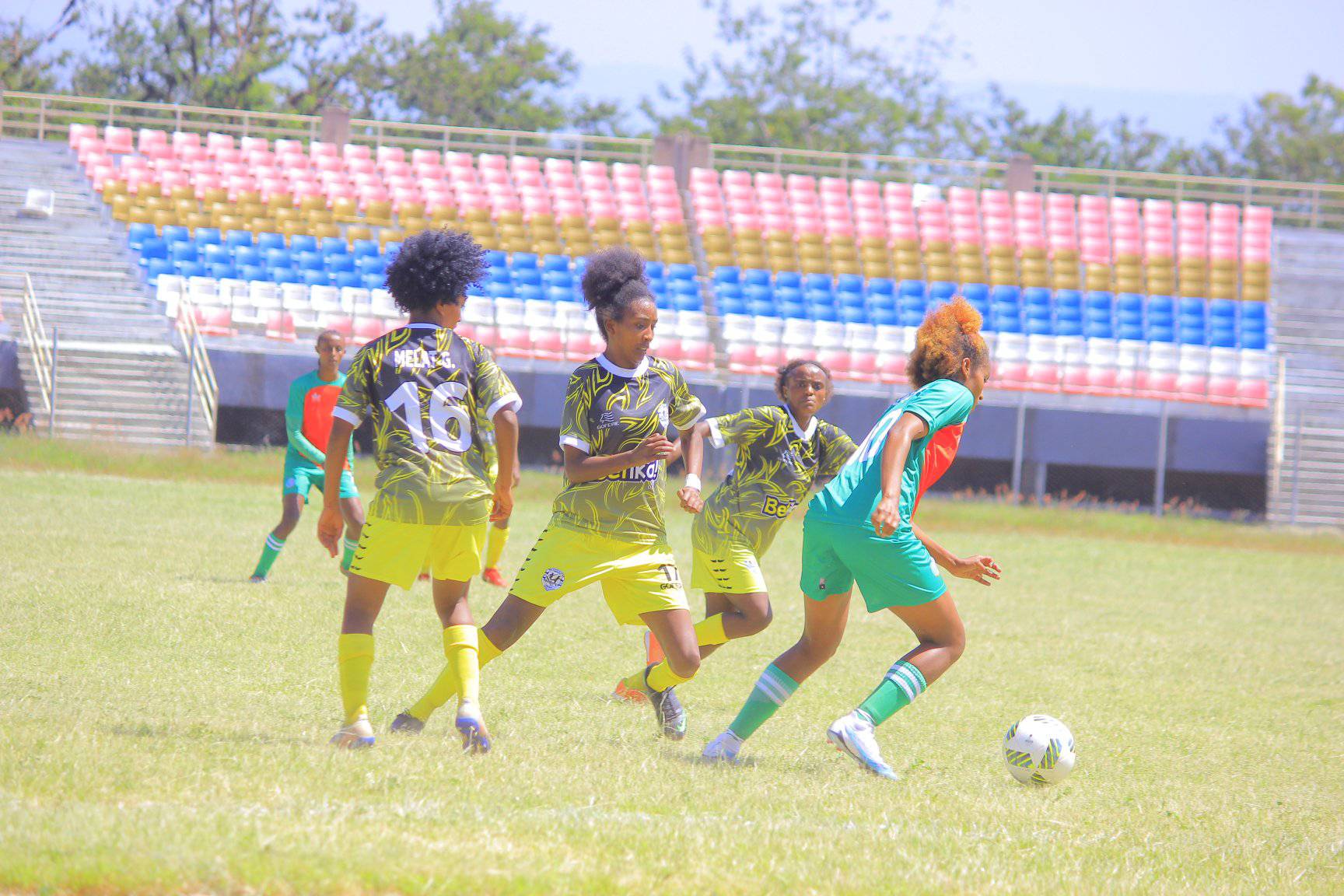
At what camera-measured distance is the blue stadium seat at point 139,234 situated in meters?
25.3

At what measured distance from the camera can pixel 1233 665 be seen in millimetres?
10133

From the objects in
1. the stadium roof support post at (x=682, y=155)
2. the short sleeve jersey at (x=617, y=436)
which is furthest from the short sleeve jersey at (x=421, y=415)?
the stadium roof support post at (x=682, y=155)

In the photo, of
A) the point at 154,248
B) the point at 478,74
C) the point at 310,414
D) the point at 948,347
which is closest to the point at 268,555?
the point at 310,414

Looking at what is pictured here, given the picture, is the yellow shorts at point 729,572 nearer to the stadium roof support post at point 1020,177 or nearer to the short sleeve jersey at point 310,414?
the short sleeve jersey at point 310,414

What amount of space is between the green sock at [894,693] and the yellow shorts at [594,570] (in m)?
0.88

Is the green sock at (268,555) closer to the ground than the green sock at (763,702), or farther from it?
closer to the ground

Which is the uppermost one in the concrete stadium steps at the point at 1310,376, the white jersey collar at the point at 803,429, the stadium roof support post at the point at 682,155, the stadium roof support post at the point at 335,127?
the stadium roof support post at the point at 335,127

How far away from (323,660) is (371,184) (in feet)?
71.1

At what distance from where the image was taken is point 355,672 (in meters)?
5.36

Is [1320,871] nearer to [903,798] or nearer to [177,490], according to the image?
[903,798]

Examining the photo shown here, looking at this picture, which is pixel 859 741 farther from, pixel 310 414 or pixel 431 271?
pixel 310 414

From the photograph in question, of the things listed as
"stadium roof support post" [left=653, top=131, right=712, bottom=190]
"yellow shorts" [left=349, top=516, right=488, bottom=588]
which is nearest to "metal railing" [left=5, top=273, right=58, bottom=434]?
"stadium roof support post" [left=653, top=131, right=712, bottom=190]

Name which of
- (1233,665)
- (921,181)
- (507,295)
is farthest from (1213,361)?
(1233,665)

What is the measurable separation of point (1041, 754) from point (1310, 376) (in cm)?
2240
